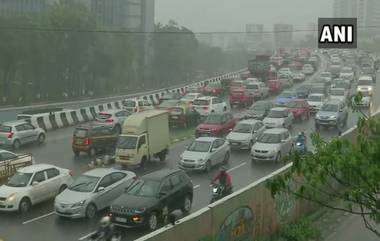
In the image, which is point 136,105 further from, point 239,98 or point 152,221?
point 152,221

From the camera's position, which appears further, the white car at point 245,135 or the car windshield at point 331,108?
the car windshield at point 331,108

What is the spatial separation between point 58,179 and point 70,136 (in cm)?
1315

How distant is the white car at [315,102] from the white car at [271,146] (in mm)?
13963

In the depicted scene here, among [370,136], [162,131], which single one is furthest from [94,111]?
[370,136]

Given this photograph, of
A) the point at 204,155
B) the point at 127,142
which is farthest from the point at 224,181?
the point at 127,142

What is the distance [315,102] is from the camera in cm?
4072

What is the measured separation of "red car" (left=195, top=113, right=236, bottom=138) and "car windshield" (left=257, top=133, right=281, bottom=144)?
4.72 m

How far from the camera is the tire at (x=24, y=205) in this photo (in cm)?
1794

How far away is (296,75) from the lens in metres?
68.4

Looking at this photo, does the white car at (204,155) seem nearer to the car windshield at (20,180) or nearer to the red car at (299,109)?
the car windshield at (20,180)

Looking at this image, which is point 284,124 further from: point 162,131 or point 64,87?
point 64,87

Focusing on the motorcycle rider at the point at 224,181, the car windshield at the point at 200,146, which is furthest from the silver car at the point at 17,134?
the motorcycle rider at the point at 224,181

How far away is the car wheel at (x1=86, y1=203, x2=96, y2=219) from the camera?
17.2m

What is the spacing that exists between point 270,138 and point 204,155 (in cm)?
386
